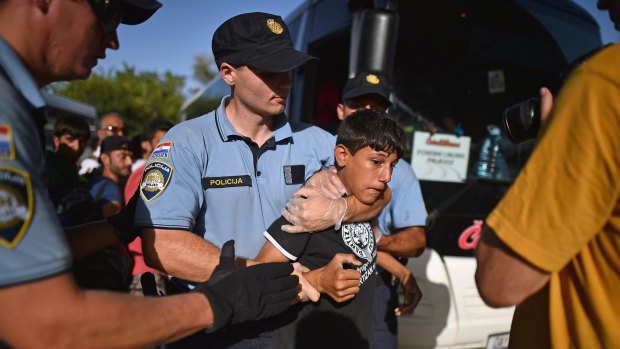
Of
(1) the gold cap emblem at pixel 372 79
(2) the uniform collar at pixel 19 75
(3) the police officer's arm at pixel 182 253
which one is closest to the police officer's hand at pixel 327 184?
(3) the police officer's arm at pixel 182 253

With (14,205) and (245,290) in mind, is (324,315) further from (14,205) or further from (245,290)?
(14,205)

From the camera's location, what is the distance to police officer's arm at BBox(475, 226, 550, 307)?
0.96m

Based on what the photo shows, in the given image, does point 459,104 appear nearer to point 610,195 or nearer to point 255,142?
point 255,142

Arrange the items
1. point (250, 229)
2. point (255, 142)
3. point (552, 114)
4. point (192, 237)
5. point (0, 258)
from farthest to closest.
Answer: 1. point (255, 142)
2. point (250, 229)
3. point (192, 237)
4. point (552, 114)
5. point (0, 258)

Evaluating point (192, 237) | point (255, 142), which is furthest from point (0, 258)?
Answer: point (255, 142)

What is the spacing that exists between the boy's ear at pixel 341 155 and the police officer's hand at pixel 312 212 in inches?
8.4

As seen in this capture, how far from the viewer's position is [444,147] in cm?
363

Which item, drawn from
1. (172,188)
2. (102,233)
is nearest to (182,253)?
(172,188)

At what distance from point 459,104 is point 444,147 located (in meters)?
0.44

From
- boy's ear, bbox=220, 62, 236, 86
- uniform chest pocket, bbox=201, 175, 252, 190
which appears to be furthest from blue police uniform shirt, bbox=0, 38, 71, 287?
boy's ear, bbox=220, 62, 236, 86

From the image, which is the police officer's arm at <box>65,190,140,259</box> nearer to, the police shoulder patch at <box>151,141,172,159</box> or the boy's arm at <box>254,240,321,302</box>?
the police shoulder patch at <box>151,141,172,159</box>

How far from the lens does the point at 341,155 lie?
1961 mm

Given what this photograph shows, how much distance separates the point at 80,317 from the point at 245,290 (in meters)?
0.43

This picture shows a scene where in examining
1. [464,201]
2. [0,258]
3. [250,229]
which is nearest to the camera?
[0,258]
